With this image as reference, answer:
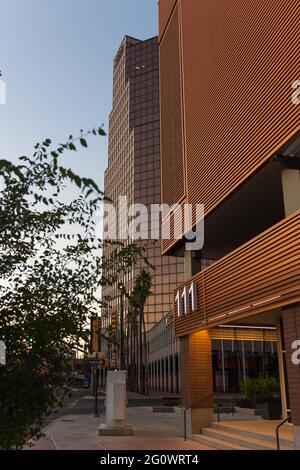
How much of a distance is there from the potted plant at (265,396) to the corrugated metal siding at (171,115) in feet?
33.6

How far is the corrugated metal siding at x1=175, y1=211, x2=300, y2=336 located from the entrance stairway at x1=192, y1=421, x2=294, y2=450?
3993mm

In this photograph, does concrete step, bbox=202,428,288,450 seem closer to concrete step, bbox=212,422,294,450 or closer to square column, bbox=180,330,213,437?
concrete step, bbox=212,422,294,450

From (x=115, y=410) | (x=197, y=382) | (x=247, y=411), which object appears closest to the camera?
(x=197, y=382)

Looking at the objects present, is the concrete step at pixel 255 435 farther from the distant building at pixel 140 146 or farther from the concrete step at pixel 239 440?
the distant building at pixel 140 146

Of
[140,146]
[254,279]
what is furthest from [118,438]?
[140,146]

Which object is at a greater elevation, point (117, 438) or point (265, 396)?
point (265, 396)

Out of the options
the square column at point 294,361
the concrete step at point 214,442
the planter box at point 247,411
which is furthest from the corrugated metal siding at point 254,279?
the planter box at point 247,411

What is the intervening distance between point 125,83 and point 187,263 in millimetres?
121499

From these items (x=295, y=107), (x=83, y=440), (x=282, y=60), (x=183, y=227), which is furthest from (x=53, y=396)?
(x=183, y=227)

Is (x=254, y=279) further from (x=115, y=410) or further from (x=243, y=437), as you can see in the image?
(x=115, y=410)

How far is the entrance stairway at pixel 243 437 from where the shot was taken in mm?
15382

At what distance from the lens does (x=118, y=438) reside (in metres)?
20.2

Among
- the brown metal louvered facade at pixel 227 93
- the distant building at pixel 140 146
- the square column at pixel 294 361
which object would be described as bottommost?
the square column at pixel 294 361

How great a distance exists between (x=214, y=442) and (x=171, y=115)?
58.1ft
